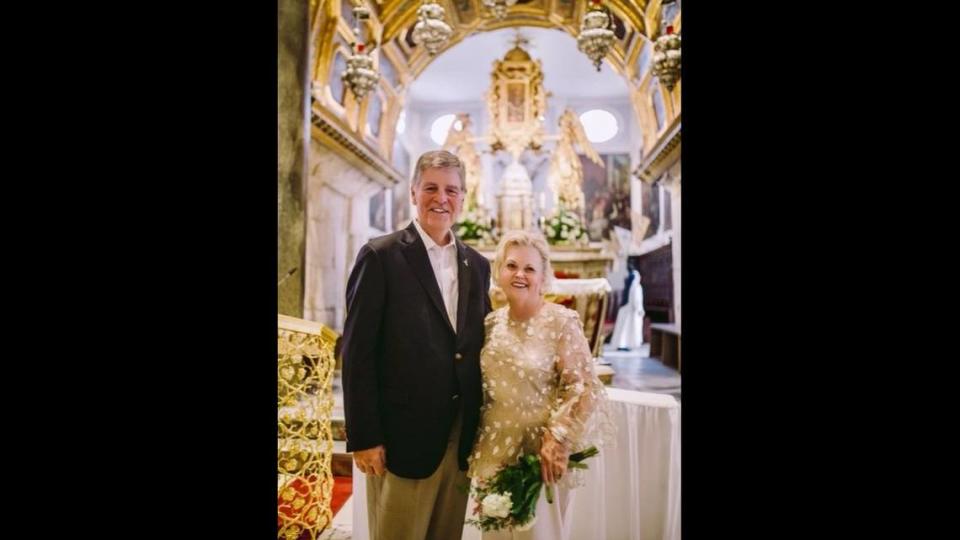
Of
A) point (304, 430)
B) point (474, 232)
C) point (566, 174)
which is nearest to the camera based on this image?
point (304, 430)

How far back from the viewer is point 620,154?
15.2 meters

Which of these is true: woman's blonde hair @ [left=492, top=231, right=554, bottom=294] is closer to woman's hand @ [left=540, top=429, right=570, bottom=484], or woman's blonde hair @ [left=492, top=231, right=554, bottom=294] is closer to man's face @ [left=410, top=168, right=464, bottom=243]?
man's face @ [left=410, top=168, right=464, bottom=243]

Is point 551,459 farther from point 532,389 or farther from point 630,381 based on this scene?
point 630,381

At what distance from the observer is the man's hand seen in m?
1.70

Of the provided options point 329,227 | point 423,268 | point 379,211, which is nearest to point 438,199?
point 423,268

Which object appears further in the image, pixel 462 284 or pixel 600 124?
pixel 600 124

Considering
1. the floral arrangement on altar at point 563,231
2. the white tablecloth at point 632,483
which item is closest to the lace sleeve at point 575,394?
→ the white tablecloth at point 632,483

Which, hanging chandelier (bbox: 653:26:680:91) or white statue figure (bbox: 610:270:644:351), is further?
white statue figure (bbox: 610:270:644:351)

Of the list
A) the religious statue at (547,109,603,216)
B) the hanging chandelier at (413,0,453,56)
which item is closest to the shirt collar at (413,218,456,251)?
the hanging chandelier at (413,0,453,56)

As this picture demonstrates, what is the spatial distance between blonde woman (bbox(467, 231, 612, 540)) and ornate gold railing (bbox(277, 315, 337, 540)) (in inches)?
53.4

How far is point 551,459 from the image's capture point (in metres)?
1.67

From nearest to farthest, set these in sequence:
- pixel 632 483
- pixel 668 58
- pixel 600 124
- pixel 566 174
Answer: pixel 632 483
pixel 668 58
pixel 566 174
pixel 600 124

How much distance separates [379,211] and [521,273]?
10.2 meters
